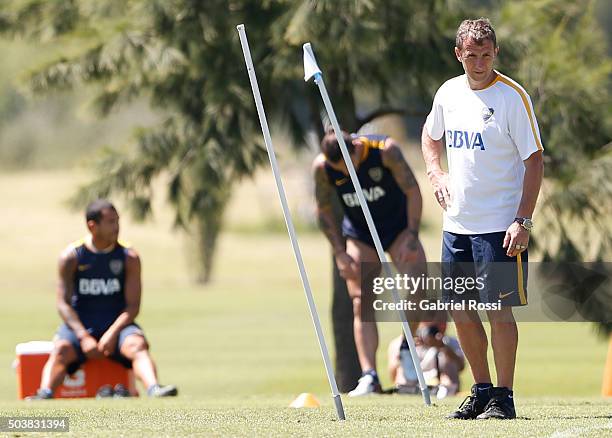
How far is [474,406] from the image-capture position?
7652mm

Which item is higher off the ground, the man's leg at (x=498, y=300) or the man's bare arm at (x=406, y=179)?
the man's bare arm at (x=406, y=179)

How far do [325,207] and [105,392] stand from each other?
230 centimetres

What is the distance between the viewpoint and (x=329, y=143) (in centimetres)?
1094

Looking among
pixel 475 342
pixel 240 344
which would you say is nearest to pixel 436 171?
pixel 475 342

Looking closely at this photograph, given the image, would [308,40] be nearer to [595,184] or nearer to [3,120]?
[595,184]

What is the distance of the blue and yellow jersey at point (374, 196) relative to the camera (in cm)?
1107

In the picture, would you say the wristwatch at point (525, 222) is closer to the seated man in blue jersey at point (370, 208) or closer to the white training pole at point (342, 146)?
the white training pole at point (342, 146)

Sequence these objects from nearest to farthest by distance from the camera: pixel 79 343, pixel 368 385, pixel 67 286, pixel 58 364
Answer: pixel 368 385 → pixel 58 364 → pixel 79 343 → pixel 67 286

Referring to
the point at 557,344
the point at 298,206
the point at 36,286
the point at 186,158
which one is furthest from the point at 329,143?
the point at 298,206

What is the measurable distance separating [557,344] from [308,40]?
13.8m

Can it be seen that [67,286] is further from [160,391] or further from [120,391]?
[160,391]
